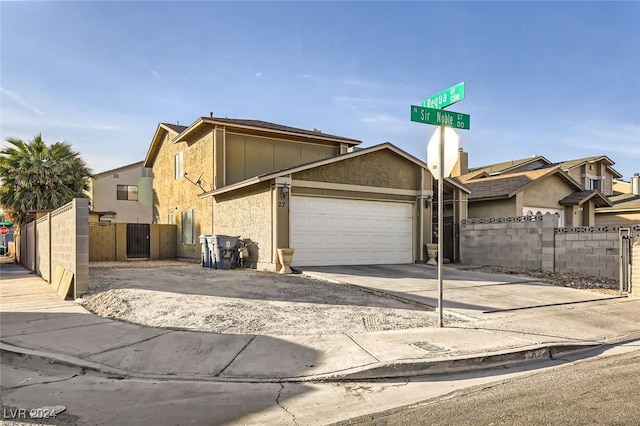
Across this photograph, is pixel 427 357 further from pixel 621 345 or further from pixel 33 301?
pixel 33 301

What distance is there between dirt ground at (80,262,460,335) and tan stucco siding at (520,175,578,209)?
47.5 ft

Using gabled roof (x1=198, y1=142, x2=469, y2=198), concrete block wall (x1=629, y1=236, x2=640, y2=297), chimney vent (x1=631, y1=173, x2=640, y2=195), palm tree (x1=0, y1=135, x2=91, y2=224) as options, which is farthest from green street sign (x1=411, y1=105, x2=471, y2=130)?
chimney vent (x1=631, y1=173, x2=640, y2=195)

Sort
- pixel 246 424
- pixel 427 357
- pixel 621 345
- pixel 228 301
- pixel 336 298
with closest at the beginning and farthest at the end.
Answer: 1. pixel 246 424
2. pixel 427 357
3. pixel 621 345
4. pixel 228 301
5. pixel 336 298

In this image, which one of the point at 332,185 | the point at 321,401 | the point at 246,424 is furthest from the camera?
the point at 332,185

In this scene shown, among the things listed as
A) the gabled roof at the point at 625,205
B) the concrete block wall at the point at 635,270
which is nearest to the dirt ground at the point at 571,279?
the concrete block wall at the point at 635,270

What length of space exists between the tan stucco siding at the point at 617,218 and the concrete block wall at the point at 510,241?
14.0 meters

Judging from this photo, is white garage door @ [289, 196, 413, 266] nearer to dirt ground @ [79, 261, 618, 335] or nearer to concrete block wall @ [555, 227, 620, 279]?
dirt ground @ [79, 261, 618, 335]

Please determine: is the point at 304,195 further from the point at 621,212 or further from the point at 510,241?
the point at 621,212

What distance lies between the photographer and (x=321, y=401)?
4379 mm

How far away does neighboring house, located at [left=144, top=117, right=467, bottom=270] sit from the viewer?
1473 cm

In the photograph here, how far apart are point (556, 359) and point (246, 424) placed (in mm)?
4339

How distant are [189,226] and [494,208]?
1533cm

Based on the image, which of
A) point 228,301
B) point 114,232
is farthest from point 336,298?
point 114,232

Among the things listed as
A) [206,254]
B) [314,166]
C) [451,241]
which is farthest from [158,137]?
[451,241]
